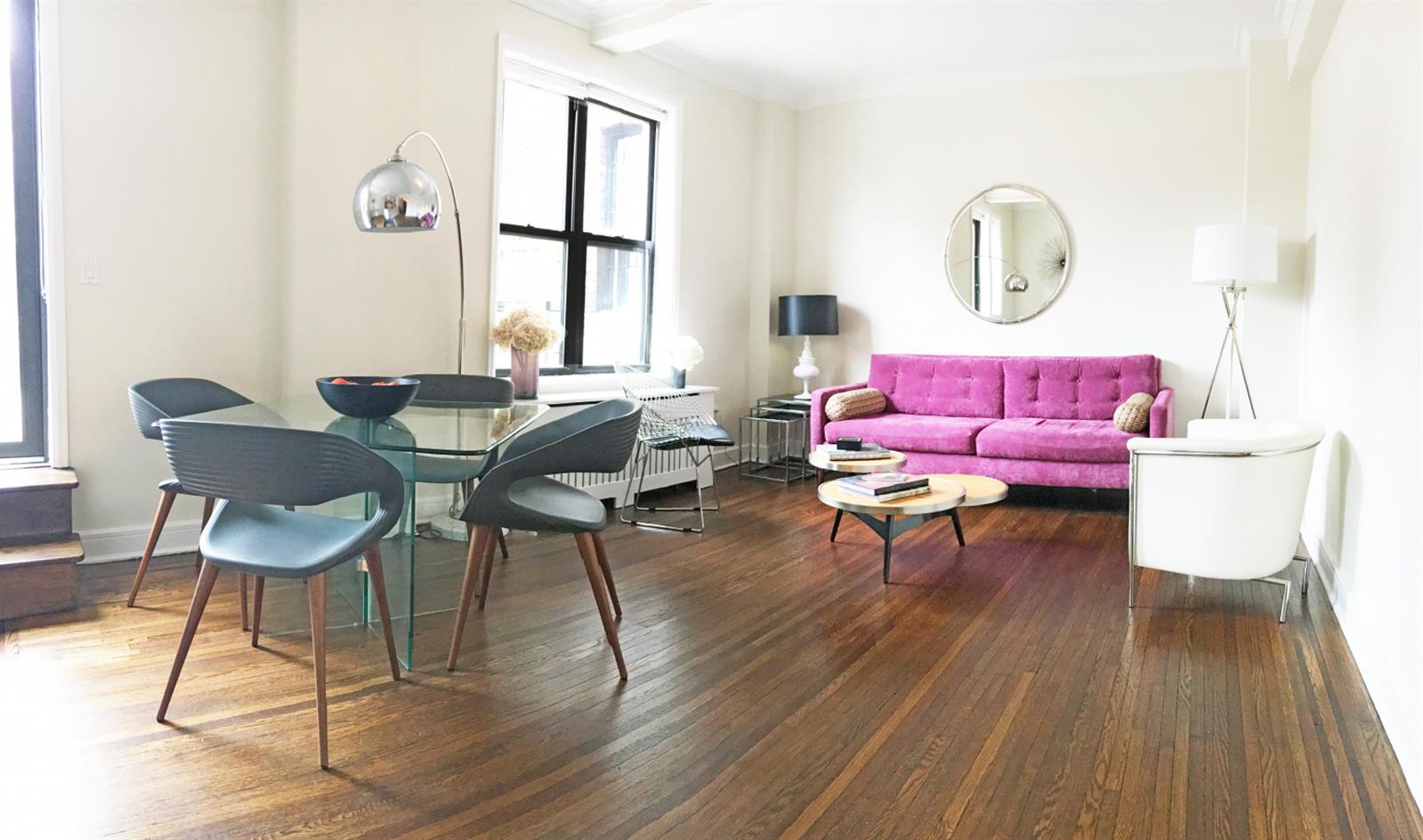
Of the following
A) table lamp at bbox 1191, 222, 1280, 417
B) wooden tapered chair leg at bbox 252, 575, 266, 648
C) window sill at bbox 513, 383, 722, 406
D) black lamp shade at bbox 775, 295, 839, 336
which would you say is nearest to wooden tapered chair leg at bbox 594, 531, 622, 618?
wooden tapered chair leg at bbox 252, 575, 266, 648

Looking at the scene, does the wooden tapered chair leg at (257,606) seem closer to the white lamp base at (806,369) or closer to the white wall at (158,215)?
the white wall at (158,215)

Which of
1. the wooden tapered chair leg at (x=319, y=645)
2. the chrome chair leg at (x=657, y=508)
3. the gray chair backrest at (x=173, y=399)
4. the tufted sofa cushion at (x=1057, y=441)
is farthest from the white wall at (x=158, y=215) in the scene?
the tufted sofa cushion at (x=1057, y=441)

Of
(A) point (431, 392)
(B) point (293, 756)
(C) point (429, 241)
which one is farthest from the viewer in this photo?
(C) point (429, 241)

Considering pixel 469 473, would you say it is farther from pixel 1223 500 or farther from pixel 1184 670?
pixel 1223 500

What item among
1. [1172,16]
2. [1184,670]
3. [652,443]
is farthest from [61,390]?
[1172,16]

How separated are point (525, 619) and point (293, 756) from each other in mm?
1125

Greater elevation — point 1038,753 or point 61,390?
point 61,390

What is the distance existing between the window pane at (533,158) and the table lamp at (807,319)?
194 cm

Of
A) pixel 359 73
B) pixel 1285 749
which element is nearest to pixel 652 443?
pixel 359 73

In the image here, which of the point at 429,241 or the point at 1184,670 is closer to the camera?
the point at 1184,670

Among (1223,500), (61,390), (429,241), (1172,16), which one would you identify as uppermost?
(1172,16)

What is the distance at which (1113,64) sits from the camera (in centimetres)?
613

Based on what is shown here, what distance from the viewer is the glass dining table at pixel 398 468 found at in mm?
2719

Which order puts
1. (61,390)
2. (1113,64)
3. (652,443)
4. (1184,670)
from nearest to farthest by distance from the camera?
(1184,670) → (61,390) → (652,443) → (1113,64)
